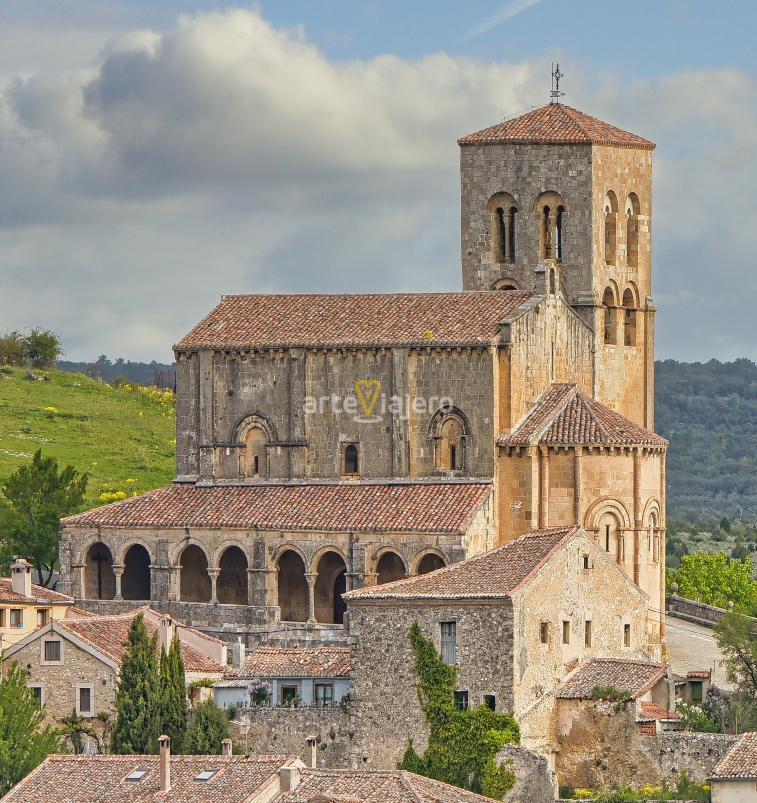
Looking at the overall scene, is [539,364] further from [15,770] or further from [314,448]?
[15,770]

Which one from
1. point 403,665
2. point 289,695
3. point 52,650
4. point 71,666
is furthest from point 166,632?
point 403,665

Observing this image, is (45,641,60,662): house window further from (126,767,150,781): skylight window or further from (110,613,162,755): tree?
(126,767,150,781): skylight window

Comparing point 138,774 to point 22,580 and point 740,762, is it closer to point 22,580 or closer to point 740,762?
point 740,762

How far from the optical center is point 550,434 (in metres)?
79.1

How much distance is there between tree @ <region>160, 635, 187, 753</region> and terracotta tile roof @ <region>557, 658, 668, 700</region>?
1059cm

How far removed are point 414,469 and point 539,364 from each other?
18.2 feet

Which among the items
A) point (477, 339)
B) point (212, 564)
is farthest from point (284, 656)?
point (477, 339)

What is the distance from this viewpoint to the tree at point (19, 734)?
213 ft

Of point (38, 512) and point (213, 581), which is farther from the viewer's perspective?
point (38, 512)

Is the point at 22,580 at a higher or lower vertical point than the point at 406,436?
lower

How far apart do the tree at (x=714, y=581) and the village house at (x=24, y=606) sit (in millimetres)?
30837

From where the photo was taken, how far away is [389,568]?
7869cm

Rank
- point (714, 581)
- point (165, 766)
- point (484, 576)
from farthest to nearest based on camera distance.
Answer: point (714, 581)
point (484, 576)
point (165, 766)

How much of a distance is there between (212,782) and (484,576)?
11491 millimetres
